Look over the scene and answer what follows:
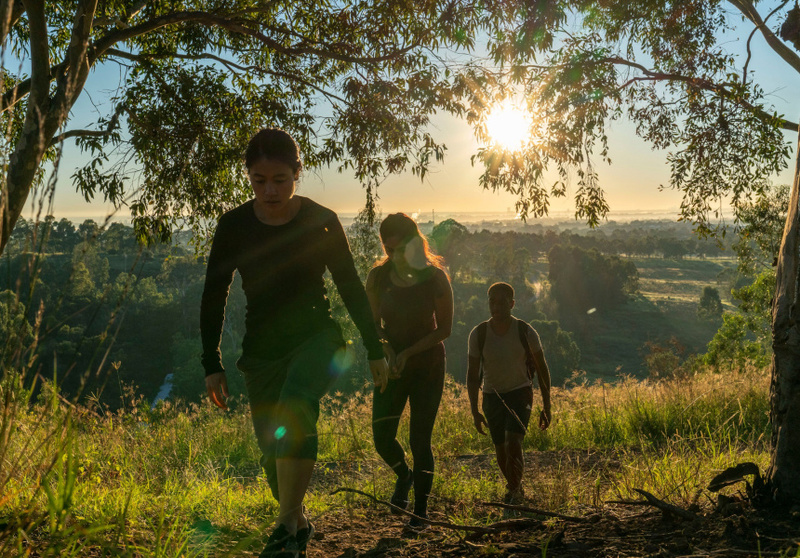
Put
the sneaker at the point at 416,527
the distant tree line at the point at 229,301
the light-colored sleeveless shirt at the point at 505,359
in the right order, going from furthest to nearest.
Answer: the distant tree line at the point at 229,301 < the light-colored sleeveless shirt at the point at 505,359 < the sneaker at the point at 416,527

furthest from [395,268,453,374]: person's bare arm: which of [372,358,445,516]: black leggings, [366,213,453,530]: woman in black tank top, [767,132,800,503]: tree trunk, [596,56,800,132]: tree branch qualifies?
[596,56,800,132]: tree branch

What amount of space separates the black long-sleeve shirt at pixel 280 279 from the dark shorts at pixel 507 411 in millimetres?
1965

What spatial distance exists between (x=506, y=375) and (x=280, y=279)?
7.72 ft

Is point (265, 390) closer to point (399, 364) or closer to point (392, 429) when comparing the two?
point (399, 364)

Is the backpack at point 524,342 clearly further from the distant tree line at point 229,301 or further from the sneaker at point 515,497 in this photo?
the distant tree line at point 229,301

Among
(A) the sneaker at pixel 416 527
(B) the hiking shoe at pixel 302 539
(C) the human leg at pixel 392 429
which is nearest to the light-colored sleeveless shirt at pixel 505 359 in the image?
(C) the human leg at pixel 392 429

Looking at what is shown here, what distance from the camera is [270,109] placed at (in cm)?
861

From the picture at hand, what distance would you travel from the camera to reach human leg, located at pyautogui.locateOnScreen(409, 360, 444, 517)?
3.87 meters

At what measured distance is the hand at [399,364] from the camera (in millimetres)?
3918

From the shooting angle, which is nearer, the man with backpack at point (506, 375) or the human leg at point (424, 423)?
the human leg at point (424, 423)

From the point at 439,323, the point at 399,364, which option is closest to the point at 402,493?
the point at 399,364

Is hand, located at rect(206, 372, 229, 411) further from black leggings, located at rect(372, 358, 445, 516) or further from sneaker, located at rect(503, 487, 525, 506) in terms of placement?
sneaker, located at rect(503, 487, 525, 506)

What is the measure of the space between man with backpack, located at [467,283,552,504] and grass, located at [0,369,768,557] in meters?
0.38

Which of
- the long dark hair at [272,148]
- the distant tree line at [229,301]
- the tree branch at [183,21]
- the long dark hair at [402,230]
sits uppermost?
the tree branch at [183,21]
